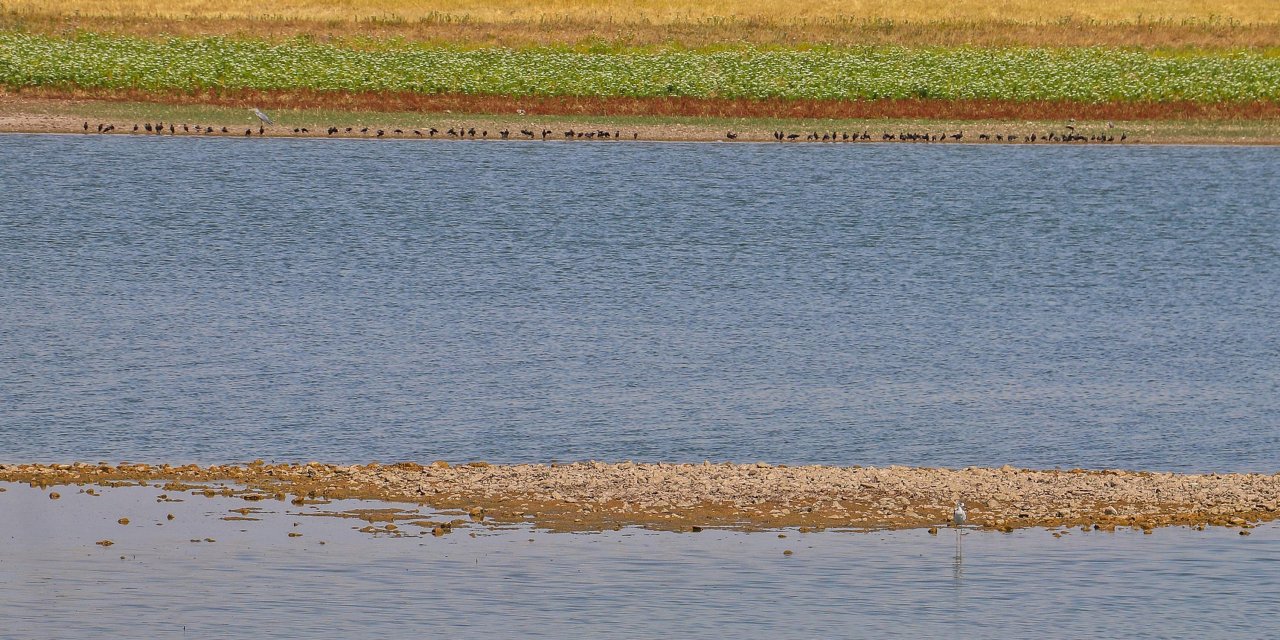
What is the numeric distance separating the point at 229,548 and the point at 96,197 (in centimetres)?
3800

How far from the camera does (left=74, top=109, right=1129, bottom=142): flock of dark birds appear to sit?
227ft

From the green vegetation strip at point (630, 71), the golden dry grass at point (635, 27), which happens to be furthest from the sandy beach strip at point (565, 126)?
the golden dry grass at point (635, 27)

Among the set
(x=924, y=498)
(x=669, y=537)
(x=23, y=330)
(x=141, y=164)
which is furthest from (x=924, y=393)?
(x=141, y=164)

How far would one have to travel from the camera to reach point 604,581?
62.6 ft

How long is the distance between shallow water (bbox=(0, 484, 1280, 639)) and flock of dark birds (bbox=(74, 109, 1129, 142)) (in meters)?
49.1

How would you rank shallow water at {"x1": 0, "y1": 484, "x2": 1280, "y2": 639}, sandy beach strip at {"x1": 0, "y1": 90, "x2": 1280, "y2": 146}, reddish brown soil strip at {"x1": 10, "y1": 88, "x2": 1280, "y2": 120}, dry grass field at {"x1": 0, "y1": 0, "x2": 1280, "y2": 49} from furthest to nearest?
dry grass field at {"x1": 0, "y1": 0, "x2": 1280, "y2": 49}, reddish brown soil strip at {"x1": 10, "y1": 88, "x2": 1280, "y2": 120}, sandy beach strip at {"x1": 0, "y1": 90, "x2": 1280, "y2": 146}, shallow water at {"x1": 0, "y1": 484, "x2": 1280, "y2": 639}

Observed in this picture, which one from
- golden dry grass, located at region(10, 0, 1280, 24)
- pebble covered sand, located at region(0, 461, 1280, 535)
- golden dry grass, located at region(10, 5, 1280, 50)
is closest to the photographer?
pebble covered sand, located at region(0, 461, 1280, 535)

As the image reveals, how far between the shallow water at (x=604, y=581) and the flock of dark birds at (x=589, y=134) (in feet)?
161

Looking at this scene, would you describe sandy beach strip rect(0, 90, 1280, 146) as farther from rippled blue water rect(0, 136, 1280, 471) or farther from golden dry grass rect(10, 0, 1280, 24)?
golden dry grass rect(10, 0, 1280, 24)

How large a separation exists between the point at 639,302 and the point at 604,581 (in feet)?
71.6

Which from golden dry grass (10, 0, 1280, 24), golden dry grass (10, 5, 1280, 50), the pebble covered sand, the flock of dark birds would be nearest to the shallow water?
the pebble covered sand

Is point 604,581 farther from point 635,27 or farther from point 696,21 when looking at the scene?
point 696,21

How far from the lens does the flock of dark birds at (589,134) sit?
227 feet

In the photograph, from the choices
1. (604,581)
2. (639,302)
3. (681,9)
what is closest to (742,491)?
(604,581)
